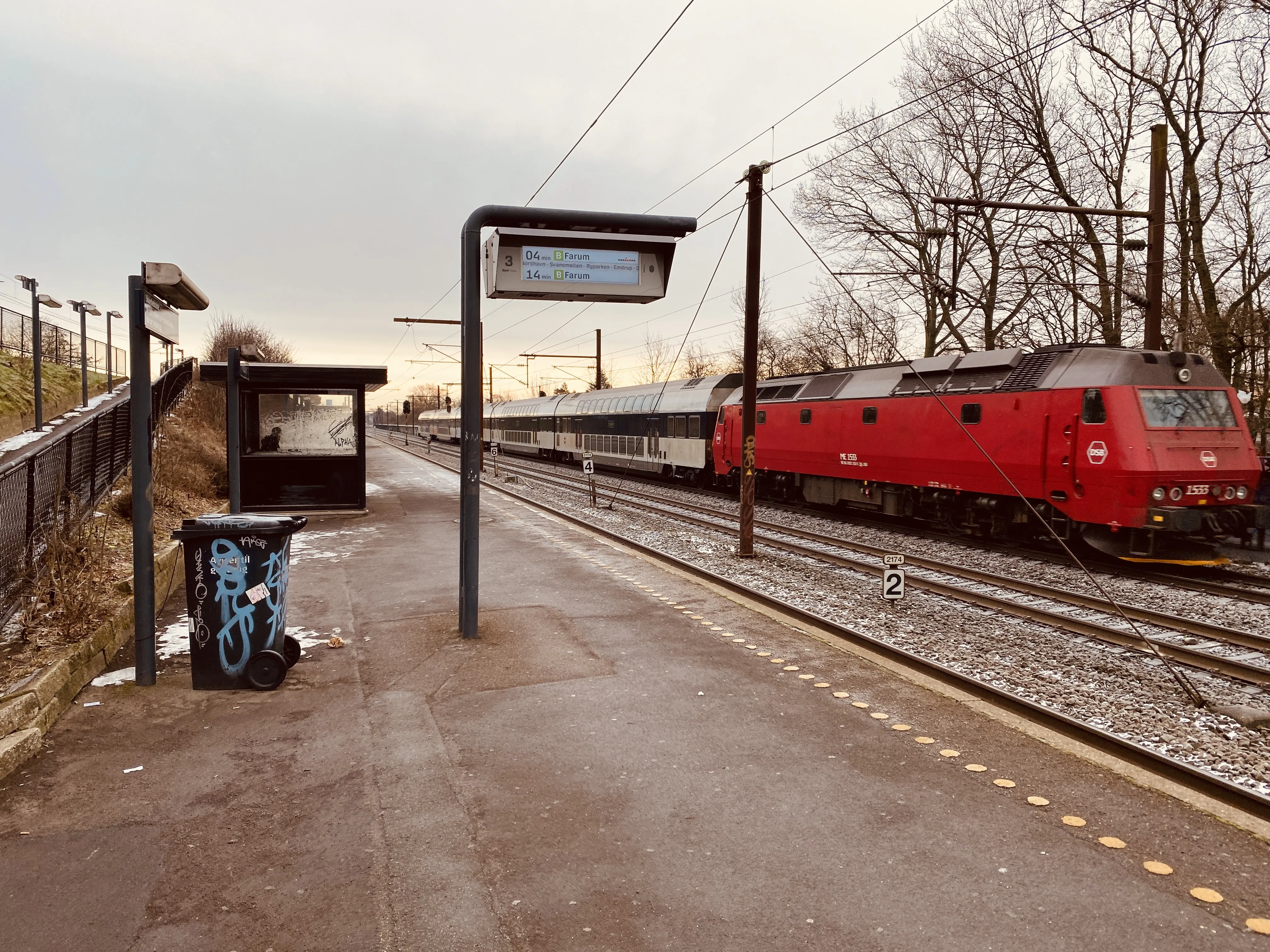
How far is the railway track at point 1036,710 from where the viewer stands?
4.35 m

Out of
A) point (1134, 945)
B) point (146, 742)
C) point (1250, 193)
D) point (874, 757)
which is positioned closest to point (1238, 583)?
point (874, 757)

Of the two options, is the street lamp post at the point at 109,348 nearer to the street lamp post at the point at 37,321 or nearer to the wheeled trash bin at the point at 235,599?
the street lamp post at the point at 37,321

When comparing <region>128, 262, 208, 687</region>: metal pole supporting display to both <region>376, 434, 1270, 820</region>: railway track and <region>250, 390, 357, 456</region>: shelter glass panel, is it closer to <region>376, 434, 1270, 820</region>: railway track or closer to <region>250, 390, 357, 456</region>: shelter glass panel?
<region>376, 434, 1270, 820</region>: railway track

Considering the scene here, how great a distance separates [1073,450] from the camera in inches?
457

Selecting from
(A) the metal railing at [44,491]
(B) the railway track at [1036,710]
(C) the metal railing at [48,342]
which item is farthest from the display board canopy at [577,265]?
(C) the metal railing at [48,342]

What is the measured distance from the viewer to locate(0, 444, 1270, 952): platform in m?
3.19

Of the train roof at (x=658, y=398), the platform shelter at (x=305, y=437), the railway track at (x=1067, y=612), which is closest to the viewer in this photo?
the railway track at (x=1067, y=612)

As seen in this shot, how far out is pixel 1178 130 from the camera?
20453 millimetres

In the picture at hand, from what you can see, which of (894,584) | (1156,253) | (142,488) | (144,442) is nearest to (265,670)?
(142,488)

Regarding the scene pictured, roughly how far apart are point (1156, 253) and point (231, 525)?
14.2 metres

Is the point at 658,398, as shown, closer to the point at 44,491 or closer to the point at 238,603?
the point at 44,491

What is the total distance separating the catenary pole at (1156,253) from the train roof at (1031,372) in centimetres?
134

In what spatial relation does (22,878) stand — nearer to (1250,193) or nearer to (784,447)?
(784,447)

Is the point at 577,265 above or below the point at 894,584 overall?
above
